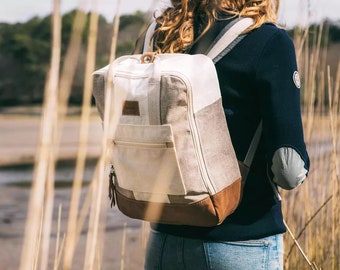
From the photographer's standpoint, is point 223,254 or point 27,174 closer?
point 223,254

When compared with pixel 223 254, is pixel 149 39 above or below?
above

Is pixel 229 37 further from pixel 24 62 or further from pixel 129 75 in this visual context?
pixel 24 62

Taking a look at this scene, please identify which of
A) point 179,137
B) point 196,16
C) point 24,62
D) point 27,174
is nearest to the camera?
point 179,137

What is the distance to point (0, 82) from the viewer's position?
71.3 feet

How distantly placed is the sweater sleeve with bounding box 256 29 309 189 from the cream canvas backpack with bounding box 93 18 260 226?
5 centimetres

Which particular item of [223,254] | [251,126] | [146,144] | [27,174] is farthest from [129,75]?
[27,174]

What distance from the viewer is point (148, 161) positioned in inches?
41.0

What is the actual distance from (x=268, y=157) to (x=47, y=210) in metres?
0.46

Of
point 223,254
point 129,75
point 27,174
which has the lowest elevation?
point 223,254

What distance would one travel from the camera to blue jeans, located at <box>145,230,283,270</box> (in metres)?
1.06

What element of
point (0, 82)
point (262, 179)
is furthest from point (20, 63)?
point (262, 179)

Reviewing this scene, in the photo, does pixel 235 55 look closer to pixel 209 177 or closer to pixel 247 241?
pixel 209 177

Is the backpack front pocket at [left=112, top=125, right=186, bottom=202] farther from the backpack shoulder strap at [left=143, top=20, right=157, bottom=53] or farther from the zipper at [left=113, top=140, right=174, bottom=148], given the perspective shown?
the backpack shoulder strap at [left=143, top=20, right=157, bottom=53]

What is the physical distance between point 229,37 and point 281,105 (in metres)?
0.14
